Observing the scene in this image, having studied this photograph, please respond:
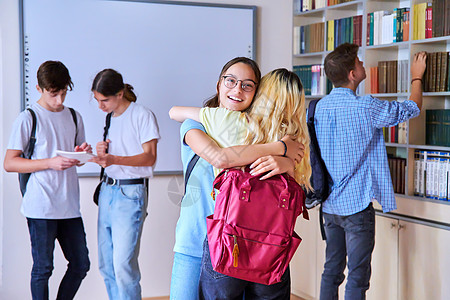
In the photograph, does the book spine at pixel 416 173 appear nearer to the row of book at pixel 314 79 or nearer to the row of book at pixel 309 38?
the row of book at pixel 314 79

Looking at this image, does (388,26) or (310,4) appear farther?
(310,4)

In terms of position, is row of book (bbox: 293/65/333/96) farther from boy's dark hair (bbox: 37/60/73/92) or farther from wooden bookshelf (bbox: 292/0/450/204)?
boy's dark hair (bbox: 37/60/73/92)

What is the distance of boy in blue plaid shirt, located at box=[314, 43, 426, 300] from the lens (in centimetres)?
295

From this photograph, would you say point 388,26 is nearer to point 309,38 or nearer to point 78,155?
point 309,38

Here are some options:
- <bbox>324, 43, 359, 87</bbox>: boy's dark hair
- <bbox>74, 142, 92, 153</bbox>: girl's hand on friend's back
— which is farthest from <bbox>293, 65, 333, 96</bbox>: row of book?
<bbox>74, 142, 92, 153</bbox>: girl's hand on friend's back

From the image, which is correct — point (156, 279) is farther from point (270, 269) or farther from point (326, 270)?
point (270, 269)

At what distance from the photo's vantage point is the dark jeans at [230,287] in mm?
1620

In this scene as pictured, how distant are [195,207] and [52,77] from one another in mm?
1627

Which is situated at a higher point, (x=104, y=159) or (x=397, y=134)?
(x=397, y=134)

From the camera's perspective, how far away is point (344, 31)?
393 cm

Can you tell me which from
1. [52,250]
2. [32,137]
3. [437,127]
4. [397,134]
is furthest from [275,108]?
[397,134]

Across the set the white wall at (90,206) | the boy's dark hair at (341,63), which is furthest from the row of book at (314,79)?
the boy's dark hair at (341,63)

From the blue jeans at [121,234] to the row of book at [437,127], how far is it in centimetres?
180

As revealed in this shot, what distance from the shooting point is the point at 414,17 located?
3361 mm
